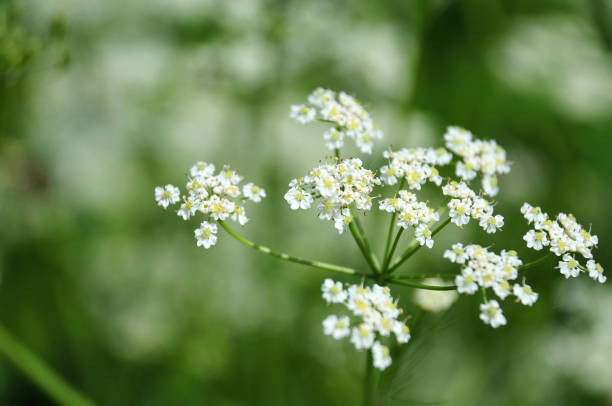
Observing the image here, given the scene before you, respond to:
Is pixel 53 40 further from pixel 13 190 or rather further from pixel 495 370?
pixel 495 370

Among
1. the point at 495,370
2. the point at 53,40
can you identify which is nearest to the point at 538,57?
the point at 495,370

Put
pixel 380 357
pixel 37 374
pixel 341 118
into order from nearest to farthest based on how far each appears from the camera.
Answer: pixel 380 357 → pixel 341 118 → pixel 37 374

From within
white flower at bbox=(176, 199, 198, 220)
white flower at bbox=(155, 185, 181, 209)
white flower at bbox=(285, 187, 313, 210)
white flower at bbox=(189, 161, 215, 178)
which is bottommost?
white flower at bbox=(176, 199, 198, 220)

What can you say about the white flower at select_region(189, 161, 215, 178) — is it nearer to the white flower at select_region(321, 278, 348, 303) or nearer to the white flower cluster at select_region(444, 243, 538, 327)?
the white flower at select_region(321, 278, 348, 303)

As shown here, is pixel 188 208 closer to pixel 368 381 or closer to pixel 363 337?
pixel 363 337

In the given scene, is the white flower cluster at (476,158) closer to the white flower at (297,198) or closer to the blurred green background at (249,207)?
the white flower at (297,198)

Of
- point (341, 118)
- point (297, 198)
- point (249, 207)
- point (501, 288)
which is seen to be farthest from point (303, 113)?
point (249, 207)

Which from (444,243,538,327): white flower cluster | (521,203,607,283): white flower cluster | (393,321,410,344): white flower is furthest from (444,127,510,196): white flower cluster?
(393,321,410,344): white flower
